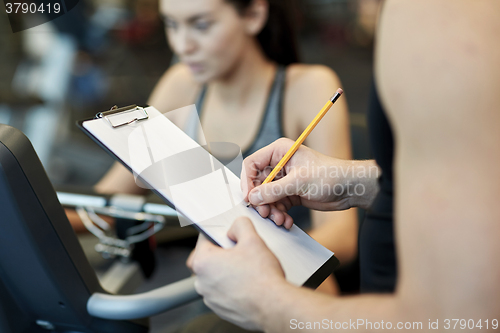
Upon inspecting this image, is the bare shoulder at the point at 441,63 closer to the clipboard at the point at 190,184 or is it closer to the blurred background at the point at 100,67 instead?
the clipboard at the point at 190,184

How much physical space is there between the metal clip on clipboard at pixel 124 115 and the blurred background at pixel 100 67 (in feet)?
1.04

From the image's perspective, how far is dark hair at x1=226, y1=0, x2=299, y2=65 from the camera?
2.84 feet

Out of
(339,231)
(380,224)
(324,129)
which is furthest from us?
(324,129)

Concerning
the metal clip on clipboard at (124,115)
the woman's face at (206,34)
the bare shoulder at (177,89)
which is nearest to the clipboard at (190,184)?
the metal clip on clipboard at (124,115)

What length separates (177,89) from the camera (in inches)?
37.4

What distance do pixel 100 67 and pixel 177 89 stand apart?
6.08 ft

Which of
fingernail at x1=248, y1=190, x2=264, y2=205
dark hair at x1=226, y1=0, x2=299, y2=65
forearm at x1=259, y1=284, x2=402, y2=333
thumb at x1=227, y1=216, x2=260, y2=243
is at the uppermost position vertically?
dark hair at x1=226, y1=0, x2=299, y2=65

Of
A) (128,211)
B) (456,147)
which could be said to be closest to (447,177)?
(456,147)

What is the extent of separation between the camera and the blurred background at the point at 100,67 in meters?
1.46

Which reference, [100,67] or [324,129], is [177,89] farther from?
[100,67]

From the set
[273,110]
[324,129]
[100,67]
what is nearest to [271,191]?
[324,129]

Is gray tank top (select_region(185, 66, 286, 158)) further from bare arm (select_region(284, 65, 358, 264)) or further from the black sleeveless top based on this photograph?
the black sleeveless top

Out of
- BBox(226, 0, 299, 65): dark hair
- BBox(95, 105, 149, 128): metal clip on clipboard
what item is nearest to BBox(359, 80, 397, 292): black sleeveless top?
BBox(95, 105, 149, 128): metal clip on clipboard

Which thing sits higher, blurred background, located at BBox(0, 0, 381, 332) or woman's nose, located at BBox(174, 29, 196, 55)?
woman's nose, located at BBox(174, 29, 196, 55)
